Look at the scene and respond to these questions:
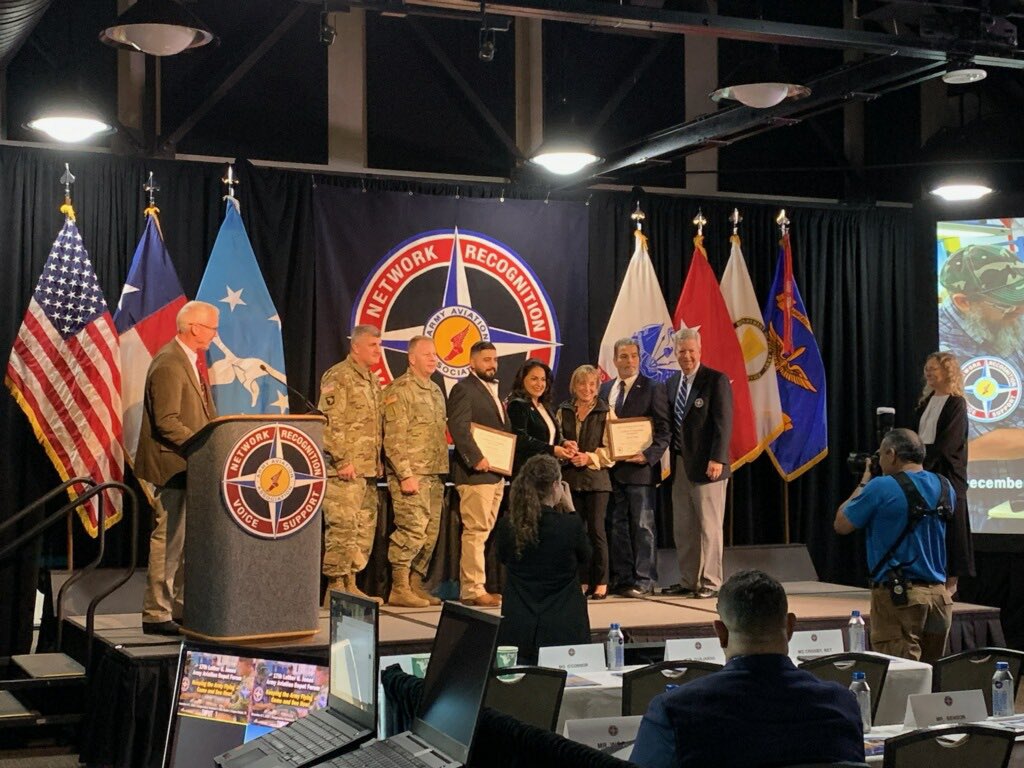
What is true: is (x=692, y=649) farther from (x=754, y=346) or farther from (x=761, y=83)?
(x=754, y=346)

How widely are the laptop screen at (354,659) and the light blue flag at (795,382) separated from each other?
292 inches

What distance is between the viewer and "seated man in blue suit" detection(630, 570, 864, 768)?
269cm

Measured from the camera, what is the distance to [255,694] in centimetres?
287

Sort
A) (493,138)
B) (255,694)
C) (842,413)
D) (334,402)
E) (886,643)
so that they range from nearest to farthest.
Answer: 1. (255,694)
2. (886,643)
3. (334,402)
4. (493,138)
5. (842,413)

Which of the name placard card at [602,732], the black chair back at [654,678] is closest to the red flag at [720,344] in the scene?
the black chair back at [654,678]

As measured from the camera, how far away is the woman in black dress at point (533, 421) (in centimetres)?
806

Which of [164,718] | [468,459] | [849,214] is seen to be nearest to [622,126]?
[849,214]

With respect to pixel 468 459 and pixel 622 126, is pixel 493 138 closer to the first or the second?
pixel 622 126

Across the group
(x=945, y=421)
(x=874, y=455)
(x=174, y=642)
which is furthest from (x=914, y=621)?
(x=174, y=642)

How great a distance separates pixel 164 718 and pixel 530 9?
3.58 metres

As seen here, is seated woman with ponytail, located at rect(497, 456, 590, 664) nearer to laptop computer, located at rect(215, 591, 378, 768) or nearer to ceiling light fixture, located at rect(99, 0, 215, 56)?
ceiling light fixture, located at rect(99, 0, 215, 56)

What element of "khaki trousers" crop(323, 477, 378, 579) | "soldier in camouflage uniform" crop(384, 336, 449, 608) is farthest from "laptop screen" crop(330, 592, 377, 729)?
"soldier in camouflage uniform" crop(384, 336, 449, 608)

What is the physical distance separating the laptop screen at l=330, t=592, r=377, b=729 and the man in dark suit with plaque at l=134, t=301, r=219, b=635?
3859mm

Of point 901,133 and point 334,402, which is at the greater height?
point 901,133
